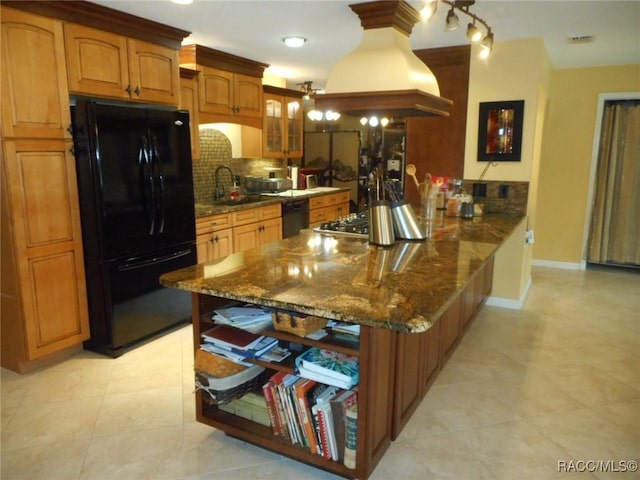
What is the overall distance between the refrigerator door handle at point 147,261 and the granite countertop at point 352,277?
117 cm

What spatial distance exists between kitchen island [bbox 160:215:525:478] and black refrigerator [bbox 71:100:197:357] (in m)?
1.17

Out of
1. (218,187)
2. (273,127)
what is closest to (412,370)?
(218,187)

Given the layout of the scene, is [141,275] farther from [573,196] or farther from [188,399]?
[573,196]

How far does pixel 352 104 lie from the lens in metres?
2.58

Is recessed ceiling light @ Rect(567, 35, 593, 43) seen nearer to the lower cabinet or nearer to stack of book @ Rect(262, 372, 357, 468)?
the lower cabinet

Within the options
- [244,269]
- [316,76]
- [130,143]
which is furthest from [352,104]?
[316,76]

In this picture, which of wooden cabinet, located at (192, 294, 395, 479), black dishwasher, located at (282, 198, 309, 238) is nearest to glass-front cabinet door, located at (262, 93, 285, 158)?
black dishwasher, located at (282, 198, 309, 238)

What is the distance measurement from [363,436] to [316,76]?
16.0 feet

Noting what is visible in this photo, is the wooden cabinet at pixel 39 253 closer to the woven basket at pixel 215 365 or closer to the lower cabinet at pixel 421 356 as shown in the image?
the woven basket at pixel 215 365

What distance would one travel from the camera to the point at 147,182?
323cm

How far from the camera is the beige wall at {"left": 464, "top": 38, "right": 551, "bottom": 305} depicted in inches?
148

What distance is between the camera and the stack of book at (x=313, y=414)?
1878 millimetres

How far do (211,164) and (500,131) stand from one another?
2904mm

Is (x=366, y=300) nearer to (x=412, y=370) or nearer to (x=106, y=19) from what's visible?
(x=412, y=370)
